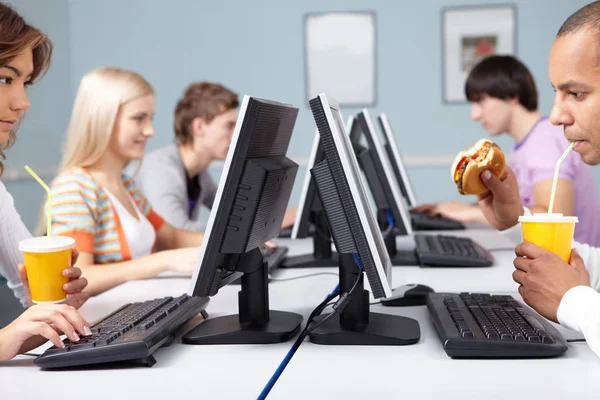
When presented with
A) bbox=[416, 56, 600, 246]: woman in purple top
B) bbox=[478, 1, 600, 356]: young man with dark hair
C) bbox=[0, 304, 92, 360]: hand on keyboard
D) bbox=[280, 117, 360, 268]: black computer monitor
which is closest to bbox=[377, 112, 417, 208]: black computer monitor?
bbox=[416, 56, 600, 246]: woman in purple top

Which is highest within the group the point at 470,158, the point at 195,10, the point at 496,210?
the point at 195,10

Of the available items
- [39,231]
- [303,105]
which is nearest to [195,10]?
[303,105]

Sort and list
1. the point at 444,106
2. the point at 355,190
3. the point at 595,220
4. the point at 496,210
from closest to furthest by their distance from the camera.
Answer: the point at 355,190 < the point at 496,210 < the point at 595,220 < the point at 444,106

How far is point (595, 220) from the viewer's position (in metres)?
2.73

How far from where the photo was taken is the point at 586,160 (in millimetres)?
1581

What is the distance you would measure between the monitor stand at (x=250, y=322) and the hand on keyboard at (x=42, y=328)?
0.67ft

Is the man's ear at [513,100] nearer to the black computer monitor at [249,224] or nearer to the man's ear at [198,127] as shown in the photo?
the man's ear at [198,127]

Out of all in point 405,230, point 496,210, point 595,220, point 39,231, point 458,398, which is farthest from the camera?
point 595,220

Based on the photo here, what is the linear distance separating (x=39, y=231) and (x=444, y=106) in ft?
10.8

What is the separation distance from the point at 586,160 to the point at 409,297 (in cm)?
52

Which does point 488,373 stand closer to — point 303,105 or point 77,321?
point 77,321

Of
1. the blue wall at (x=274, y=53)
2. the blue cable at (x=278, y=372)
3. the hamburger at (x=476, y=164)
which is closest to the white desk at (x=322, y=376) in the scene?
the blue cable at (x=278, y=372)

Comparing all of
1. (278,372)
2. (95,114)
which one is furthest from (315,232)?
(278,372)

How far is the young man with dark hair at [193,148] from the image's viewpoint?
297cm
